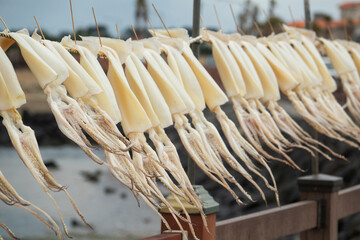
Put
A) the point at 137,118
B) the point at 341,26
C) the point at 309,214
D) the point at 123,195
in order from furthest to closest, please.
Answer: the point at 123,195, the point at 341,26, the point at 309,214, the point at 137,118

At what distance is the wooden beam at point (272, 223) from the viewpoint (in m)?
2.07

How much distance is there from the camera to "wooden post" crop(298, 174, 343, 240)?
2756 mm

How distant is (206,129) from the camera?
1.66 metres

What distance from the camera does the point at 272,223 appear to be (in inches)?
92.1

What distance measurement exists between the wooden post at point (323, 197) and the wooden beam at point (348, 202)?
5.3 inches

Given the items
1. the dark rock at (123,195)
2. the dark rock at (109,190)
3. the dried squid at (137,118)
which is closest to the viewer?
the dried squid at (137,118)

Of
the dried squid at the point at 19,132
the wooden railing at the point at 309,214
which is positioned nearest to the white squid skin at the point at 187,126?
the dried squid at the point at 19,132

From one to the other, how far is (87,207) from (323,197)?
37.2 ft

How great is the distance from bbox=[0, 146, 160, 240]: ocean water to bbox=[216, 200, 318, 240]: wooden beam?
31.0 feet

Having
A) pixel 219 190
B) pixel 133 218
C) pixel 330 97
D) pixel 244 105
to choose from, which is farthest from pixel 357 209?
pixel 133 218

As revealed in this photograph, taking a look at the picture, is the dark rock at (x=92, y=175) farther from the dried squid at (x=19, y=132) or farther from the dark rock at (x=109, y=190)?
the dried squid at (x=19, y=132)

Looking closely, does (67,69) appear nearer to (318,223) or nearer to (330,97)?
(330,97)

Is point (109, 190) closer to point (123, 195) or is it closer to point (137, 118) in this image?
point (123, 195)

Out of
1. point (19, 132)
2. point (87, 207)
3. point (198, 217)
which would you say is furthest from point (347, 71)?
point (87, 207)
